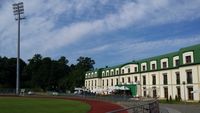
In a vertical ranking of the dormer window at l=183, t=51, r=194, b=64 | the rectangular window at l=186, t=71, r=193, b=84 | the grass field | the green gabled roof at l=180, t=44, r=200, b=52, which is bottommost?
the grass field

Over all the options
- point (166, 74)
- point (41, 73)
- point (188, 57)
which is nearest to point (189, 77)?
point (188, 57)

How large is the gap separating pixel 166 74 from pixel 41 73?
285 ft

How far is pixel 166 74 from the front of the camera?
244ft

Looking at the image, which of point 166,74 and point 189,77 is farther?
point 166,74

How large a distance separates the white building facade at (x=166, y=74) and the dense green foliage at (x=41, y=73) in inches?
1830

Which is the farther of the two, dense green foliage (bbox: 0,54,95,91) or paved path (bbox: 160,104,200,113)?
dense green foliage (bbox: 0,54,95,91)

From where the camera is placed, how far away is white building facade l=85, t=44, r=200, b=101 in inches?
2512

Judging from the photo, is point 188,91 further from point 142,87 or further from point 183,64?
point 142,87

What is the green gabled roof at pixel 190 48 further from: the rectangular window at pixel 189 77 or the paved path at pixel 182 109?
the paved path at pixel 182 109

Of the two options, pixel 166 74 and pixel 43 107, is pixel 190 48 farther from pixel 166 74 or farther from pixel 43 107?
pixel 43 107

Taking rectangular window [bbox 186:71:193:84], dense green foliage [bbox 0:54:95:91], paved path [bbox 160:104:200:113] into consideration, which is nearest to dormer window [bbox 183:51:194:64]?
Answer: rectangular window [bbox 186:71:193:84]

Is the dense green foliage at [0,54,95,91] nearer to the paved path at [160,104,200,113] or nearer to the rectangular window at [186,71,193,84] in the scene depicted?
the rectangular window at [186,71,193,84]

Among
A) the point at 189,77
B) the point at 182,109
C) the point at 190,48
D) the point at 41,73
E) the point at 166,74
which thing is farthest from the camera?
the point at 41,73

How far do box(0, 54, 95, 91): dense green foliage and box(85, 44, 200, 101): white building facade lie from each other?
1830 inches
